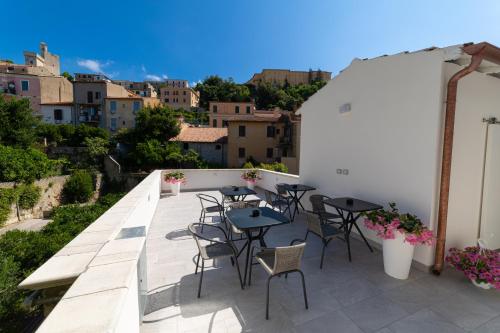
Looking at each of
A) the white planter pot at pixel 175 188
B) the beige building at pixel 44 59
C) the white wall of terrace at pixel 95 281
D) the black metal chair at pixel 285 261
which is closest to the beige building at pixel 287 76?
the beige building at pixel 44 59

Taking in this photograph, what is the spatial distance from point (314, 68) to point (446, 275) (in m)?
63.0

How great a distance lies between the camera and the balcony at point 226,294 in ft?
3.73

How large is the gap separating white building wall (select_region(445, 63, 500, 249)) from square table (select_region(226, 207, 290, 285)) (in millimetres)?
2411

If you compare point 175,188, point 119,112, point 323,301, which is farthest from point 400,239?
point 119,112

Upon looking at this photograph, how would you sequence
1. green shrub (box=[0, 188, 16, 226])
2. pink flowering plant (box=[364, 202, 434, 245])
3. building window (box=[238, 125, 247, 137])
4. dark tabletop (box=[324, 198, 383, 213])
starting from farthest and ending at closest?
building window (box=[238, 125, 247, 137]) → green shrub (box=[0, 188, 16, 226]) → dark tabletop (box=[324, 198, 383, 213]) → pink flowering plant (box=[364, 202, 434, 245])

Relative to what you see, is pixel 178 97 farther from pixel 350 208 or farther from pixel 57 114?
pixel 350 208

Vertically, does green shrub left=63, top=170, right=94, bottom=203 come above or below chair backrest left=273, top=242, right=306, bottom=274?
below

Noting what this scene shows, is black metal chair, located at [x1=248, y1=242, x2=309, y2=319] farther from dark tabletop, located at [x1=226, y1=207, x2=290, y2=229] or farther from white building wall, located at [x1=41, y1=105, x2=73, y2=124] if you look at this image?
white building wall, located at [x1=41, y1=105, x2=73, y2=124]

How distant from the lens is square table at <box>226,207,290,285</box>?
2.75 metres

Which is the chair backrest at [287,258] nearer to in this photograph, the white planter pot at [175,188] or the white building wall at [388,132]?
the white building wall at [388,132]

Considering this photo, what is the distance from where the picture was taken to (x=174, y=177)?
7.72 meters

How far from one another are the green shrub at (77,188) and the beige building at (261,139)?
452 inches

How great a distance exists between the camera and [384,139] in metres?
→ 3.60

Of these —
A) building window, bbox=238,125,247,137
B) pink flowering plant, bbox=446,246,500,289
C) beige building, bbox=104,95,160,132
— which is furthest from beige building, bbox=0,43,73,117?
pink flowering plant, bbox=446,246,500,289
